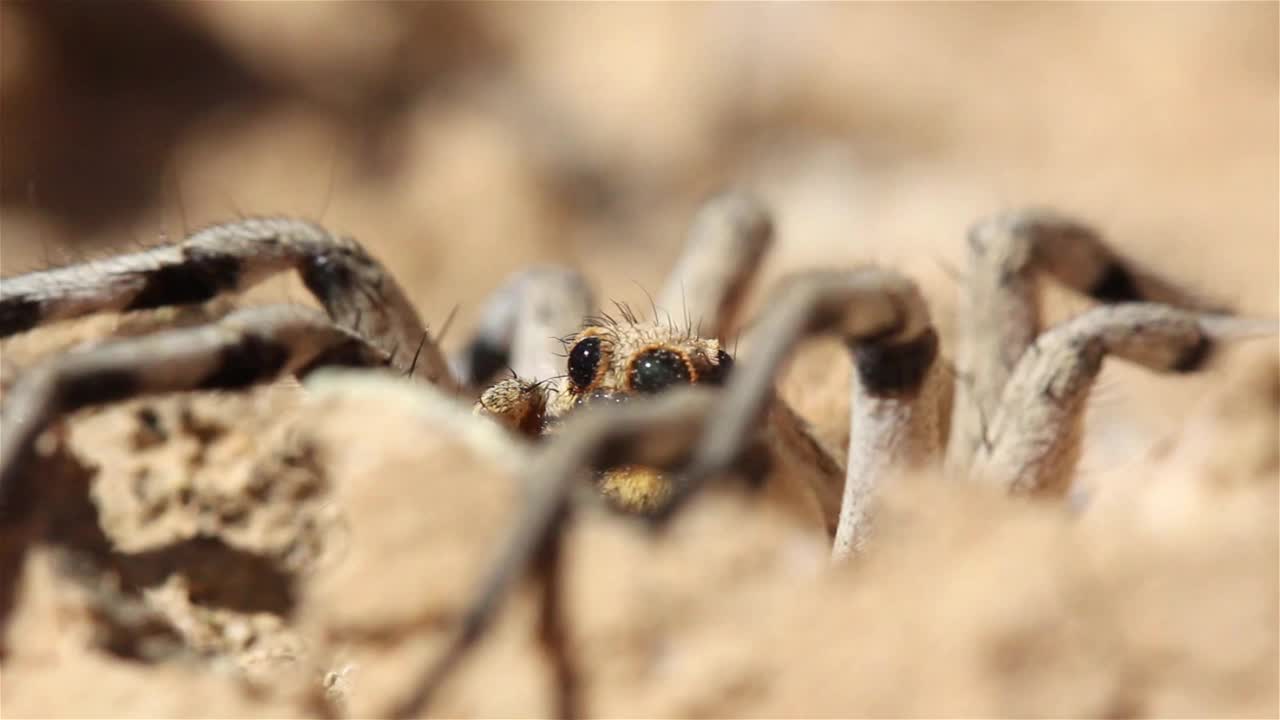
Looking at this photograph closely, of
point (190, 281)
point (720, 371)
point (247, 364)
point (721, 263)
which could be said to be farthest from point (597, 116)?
point (247, 364)

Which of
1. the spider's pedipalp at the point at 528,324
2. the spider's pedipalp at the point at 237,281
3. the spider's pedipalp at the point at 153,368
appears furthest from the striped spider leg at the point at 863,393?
the spider's pedipalp at the point at 528,324

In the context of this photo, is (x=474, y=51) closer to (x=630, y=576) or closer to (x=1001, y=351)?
(x=1001, y=351)

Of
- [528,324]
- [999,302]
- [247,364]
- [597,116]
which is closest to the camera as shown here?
[247,364]

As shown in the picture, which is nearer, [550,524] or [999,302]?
[550,524]

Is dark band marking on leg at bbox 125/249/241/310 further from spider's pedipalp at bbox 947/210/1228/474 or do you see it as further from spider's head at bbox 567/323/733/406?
spider's pedipalp at bbox 947/210/1228/474

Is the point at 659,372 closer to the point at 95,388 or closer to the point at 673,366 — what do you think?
the point at 673,366

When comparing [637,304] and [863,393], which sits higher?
[863,393]

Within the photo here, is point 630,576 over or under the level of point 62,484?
over

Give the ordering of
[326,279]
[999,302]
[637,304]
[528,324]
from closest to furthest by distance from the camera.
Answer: [326,279], [999,302], [528,324], [637,304]

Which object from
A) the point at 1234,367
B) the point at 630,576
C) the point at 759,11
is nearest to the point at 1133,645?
the point at 630,576
